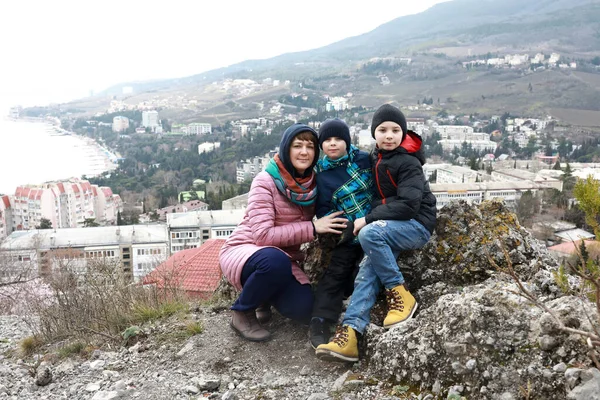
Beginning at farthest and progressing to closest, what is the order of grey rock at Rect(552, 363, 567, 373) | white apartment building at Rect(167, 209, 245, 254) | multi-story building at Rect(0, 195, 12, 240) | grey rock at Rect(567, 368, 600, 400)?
multi-story building at Rect(0, 195, 12, 240) → white apartment building at Rect(167, 209, 245, 254) → grey rock at Rect(552, 363, 567, 373) → grey rock at Rect(567, 368, 600, 400)

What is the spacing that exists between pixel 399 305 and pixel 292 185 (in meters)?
0.85

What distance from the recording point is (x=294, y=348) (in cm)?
269

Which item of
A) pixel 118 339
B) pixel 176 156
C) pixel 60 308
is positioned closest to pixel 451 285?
pixel 118 339

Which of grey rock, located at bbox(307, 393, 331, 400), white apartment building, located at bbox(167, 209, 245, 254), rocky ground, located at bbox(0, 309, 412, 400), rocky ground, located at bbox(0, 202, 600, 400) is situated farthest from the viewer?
white apartment building, located at bbox(167, 209, 245, 254)

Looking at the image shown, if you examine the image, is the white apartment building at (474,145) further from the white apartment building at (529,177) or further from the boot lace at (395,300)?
the boot lace at (395,300)

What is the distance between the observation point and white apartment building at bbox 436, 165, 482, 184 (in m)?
43.4

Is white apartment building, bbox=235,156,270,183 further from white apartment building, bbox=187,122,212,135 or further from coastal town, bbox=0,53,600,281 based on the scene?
white apartment building, bbox=187,122,212,135

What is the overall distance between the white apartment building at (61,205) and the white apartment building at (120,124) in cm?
6719

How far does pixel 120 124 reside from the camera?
10831 centimetres

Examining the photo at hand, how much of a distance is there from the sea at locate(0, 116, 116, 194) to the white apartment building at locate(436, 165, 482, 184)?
42866 mm

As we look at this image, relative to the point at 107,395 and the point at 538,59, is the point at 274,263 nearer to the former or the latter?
the point at 107,395

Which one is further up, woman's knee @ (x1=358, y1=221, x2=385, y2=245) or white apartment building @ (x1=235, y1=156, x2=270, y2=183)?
woman's knee @ (x1=358, y1=221, x2=385, y2=245)

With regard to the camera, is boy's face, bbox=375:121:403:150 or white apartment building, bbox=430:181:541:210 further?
white apartment building, bbox=430:181:541:210

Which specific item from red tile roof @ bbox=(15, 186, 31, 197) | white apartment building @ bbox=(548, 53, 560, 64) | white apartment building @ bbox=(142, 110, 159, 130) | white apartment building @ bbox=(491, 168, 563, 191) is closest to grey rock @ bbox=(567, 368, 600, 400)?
white apartment building @ bbox=(491, 168, 563, 191)
